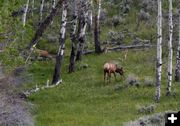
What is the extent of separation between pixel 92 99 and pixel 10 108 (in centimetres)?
762

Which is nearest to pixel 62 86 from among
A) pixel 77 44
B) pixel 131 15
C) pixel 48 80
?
pixel 48 80

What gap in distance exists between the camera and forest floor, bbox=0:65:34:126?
16.6 metres

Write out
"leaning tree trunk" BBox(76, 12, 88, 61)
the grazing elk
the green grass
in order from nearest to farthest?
the green grass → the grazing elk → "leaning tree trunk" BBox(76, 12, 88, 61)

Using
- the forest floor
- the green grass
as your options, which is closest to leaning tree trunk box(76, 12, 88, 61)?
the green grass

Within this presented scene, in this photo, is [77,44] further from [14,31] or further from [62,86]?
[14,31]

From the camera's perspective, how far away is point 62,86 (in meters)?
27.9

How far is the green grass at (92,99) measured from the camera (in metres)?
20.4

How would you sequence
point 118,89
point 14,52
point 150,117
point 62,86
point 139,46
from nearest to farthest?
1. point 14,52
2. point 150,117
3. point 118,89
4. point 62,86
5. point 139,46

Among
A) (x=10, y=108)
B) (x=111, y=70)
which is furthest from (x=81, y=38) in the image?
(x=10, y=108)

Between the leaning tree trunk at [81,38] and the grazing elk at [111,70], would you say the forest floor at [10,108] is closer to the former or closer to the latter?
the grazing elk at [111,70]

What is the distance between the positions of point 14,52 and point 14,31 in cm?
58

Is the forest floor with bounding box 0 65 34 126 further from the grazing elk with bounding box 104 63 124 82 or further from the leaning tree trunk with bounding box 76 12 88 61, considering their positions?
the leaning tree trunk with bounding box 76 12 88 61

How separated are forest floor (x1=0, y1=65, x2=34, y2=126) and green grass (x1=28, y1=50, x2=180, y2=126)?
133 centimetres

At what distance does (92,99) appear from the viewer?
2406cm
